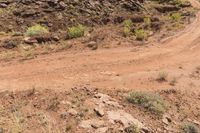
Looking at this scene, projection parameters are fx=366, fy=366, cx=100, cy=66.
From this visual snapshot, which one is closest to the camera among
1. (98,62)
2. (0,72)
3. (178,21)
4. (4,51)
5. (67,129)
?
(67,129)

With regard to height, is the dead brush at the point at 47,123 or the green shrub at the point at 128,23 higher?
the green shrub at the point at 128,23

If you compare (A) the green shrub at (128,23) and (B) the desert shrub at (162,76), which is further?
(A) the green shrub at (128,23)

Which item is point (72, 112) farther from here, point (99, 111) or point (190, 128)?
point (190, 128)

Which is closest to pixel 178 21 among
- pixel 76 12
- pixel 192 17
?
pixel 192 17

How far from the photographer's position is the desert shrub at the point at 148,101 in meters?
15.3

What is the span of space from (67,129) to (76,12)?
17370mm

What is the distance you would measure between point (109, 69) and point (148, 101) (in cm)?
401

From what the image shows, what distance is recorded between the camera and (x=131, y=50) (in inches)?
862

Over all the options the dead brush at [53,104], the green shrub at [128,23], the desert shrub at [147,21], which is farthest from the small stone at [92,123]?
the desert shrub at [147,21]

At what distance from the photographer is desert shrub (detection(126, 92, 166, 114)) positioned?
15.3 m

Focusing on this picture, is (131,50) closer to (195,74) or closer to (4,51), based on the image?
(195,74)

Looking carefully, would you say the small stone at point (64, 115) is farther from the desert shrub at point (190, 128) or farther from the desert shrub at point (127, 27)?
the desert shrub at point (127, 27)

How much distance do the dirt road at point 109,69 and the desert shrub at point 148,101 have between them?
1.39 metres

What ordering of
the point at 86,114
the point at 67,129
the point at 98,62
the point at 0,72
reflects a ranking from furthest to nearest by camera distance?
the point at 98,62, the point at 0,72, the point at 86,114, the point at 67,129
